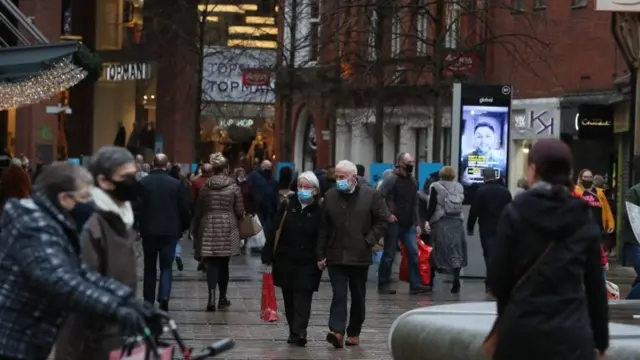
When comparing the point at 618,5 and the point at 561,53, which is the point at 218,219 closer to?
the point at 618,5

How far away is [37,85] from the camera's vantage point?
22625 millimetres

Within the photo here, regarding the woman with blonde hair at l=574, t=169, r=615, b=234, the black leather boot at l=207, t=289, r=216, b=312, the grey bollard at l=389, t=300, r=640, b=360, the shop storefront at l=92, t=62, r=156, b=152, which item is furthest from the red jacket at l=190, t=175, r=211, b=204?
the shop storefront at l=92, t=62, r=156, b=152

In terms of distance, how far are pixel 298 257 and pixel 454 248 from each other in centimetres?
762

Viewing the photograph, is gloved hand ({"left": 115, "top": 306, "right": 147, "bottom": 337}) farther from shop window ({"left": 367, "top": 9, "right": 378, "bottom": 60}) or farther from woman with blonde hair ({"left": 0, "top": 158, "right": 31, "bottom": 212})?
shop window ({"left": 367, "top": 9, "right": 378, "bottom": 60})

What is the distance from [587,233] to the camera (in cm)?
730

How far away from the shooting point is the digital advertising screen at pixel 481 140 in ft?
84.2

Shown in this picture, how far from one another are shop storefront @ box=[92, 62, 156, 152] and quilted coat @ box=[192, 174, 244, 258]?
3994cm

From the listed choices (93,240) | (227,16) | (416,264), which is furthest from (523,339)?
(227,16)

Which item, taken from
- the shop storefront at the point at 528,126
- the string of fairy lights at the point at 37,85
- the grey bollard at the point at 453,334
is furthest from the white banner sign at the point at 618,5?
the grey bollard at the point at 453,334

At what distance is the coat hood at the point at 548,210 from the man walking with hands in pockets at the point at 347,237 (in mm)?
7683

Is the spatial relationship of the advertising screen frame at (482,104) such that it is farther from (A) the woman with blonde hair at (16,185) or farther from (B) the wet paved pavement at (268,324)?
(A) the woman with blonde hair at (16,185)

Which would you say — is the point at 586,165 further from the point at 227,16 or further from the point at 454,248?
the point at 227,16

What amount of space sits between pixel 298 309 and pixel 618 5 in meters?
13.6

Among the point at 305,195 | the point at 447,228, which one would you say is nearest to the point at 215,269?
the point at 305,195
